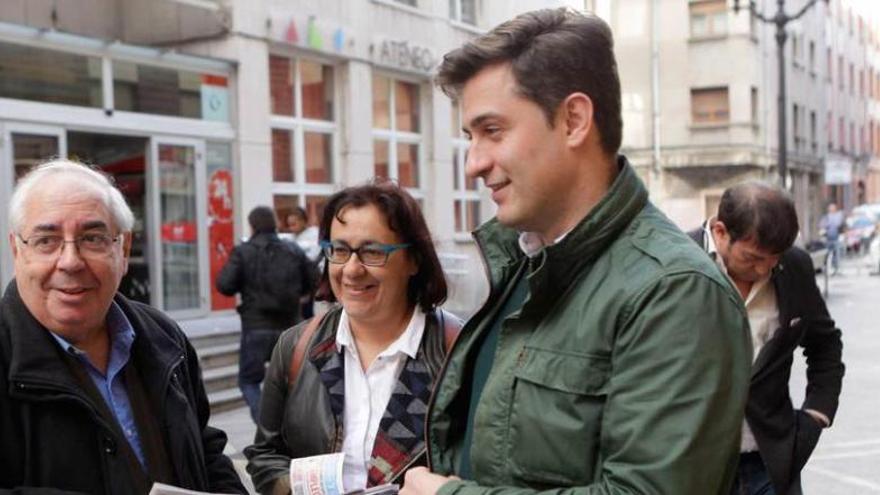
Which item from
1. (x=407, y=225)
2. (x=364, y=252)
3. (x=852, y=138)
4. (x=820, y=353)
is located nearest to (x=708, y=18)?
(x=852, y=138)

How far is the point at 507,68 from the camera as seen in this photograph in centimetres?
165

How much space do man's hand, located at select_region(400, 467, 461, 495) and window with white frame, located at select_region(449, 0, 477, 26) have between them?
16601 mm

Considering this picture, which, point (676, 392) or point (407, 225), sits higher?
point (407, 225)

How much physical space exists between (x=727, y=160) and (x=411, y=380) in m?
30.2

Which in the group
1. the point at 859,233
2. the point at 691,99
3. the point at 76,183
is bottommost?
the point at 859,233

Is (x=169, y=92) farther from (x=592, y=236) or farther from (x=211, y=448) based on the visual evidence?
(x=592, y=236)

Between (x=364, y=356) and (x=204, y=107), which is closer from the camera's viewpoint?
(x=364, y=356)

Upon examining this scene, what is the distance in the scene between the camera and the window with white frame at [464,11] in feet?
58.3

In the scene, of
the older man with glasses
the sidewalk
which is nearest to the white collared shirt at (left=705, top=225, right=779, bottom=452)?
the older man with glasses

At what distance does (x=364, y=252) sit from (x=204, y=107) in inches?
399

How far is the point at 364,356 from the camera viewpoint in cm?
277

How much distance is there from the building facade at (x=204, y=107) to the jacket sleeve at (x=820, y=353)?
5639 mm

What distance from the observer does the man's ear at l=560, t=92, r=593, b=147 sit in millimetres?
1613

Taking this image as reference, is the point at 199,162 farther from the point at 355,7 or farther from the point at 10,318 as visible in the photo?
the point at 10,318
